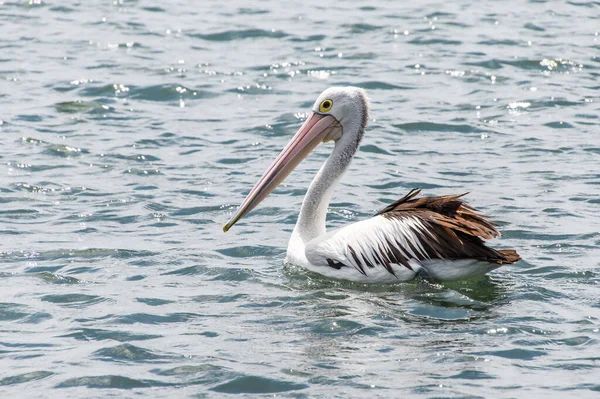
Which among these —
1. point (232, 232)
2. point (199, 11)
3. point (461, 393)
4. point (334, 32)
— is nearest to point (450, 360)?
point (461, 393)

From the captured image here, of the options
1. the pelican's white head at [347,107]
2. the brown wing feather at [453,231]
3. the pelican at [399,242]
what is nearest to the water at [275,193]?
the pelican at [399,242]

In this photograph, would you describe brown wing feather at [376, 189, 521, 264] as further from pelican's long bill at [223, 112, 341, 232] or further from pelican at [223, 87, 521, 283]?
pelican's long bill at [223, 112, 341, 232]

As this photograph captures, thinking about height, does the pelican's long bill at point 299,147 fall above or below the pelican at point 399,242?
above

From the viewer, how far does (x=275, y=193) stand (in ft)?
29.0

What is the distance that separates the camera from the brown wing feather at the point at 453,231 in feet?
21.0

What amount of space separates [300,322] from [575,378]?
155 centimetres

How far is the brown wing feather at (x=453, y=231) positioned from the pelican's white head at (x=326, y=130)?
98 centimetres

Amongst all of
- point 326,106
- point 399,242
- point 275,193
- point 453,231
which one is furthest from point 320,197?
point 275,193

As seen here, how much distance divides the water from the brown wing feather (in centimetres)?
25

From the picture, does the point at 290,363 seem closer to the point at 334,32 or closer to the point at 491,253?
the point at 491,253

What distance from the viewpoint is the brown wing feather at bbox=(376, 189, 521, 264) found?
21.0 feet

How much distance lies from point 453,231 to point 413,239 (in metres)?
0.26

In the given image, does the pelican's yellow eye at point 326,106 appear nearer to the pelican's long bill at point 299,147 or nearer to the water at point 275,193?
the pelican's long bill at point 299,147

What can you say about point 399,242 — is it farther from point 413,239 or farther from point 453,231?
point 453,231
